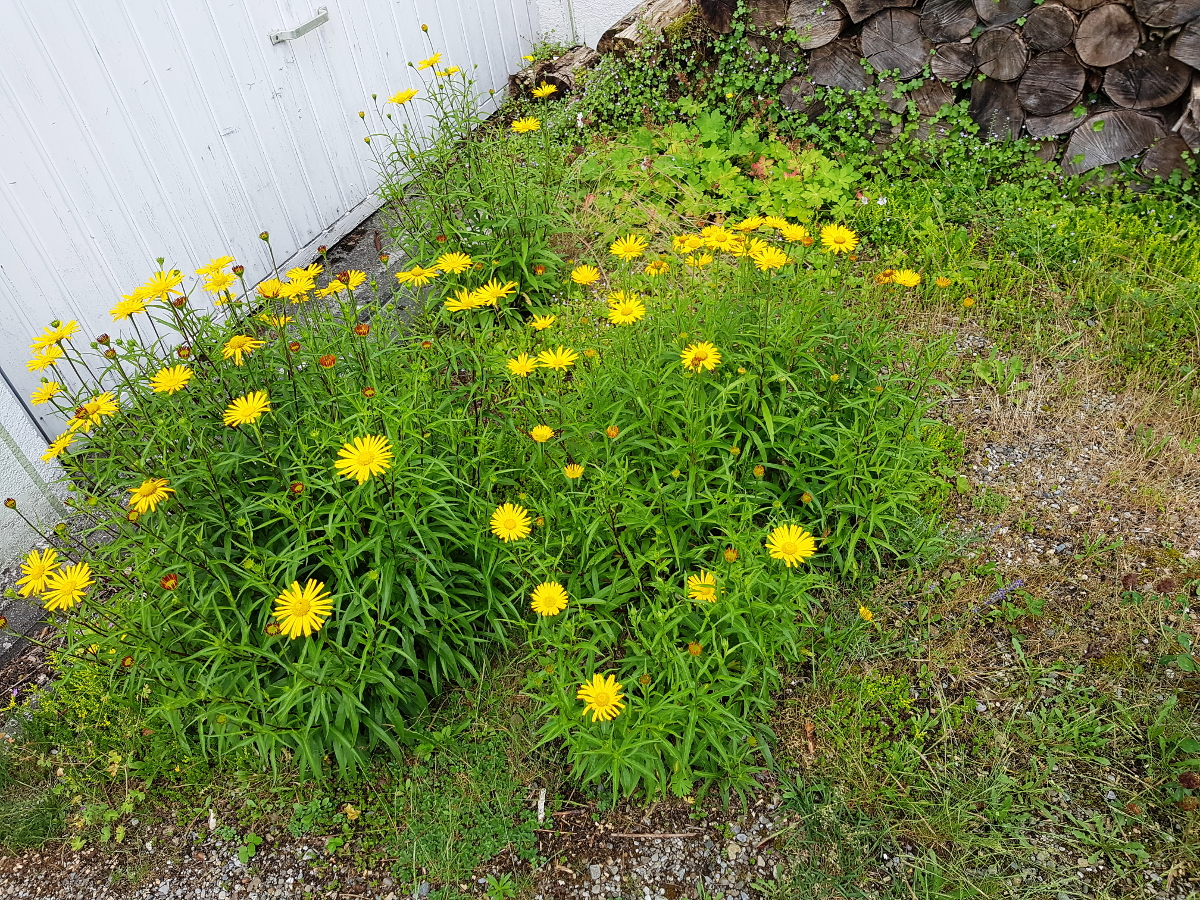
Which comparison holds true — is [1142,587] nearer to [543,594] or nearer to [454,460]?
[543,594]

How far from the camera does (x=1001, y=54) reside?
355 centimetres

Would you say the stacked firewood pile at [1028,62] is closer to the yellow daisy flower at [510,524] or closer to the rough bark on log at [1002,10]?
the rough bark on log at [1002,10]

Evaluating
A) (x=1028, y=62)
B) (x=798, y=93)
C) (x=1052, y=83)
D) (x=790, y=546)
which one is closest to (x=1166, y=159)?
(x=1052, y=83)

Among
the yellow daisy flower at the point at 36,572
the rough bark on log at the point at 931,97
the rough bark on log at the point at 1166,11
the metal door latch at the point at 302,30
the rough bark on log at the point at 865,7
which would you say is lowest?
the rough bark on log at the point at 931,97

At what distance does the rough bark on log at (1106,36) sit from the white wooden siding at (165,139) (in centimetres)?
337

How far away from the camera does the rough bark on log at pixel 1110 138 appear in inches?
136

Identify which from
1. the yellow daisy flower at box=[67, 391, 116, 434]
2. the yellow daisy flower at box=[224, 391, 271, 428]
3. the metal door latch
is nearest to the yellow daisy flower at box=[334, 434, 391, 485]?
the yellow daisy flower at box=[224, 391, 271, 428]

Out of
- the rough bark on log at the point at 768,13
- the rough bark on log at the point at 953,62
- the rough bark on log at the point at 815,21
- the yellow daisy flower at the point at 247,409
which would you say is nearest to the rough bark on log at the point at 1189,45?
the rough bark on log at the point at 953,62

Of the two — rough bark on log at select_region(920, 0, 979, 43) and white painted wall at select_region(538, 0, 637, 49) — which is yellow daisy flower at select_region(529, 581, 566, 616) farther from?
white painted wall at select_region(538, 0, 637, 49)

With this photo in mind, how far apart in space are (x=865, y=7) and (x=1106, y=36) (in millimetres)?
1050

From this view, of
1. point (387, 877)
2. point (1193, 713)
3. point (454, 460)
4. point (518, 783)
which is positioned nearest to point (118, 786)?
point (387, 877)

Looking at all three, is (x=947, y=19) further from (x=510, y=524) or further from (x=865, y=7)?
(x=510, y=524)

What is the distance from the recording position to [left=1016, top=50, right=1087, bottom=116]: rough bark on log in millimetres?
3479

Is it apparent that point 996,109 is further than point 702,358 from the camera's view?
Yes
